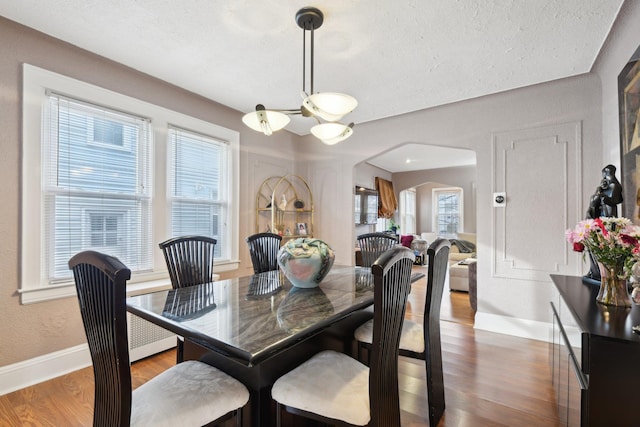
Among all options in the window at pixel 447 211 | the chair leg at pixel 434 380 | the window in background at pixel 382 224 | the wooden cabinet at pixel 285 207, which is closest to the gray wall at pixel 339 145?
the wooden cabinet at pixel 285 207

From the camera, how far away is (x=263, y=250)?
2707 mm

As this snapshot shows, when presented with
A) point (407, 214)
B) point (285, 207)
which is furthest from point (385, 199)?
point (285, 207)

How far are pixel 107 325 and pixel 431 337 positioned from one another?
160cm

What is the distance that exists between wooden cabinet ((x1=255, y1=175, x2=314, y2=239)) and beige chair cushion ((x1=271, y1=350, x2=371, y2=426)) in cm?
289

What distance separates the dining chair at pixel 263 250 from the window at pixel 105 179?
1.10 metres

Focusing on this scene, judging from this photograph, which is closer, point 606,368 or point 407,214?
point 606,368

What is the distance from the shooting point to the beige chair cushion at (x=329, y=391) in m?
1.16

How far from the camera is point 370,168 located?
772 cm

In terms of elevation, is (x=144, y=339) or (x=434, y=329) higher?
(x=434, y=329)

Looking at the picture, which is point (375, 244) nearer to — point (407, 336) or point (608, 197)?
point (407, 336)

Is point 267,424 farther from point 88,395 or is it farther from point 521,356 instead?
point 521,356

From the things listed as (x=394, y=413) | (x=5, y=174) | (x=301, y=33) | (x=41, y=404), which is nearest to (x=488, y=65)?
(x=301, y=33)

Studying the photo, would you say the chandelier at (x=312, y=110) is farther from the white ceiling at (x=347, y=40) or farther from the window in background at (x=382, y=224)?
the window in background at (x=382, y=224)

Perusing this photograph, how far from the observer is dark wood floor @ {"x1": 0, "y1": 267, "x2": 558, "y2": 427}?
6.00ft
